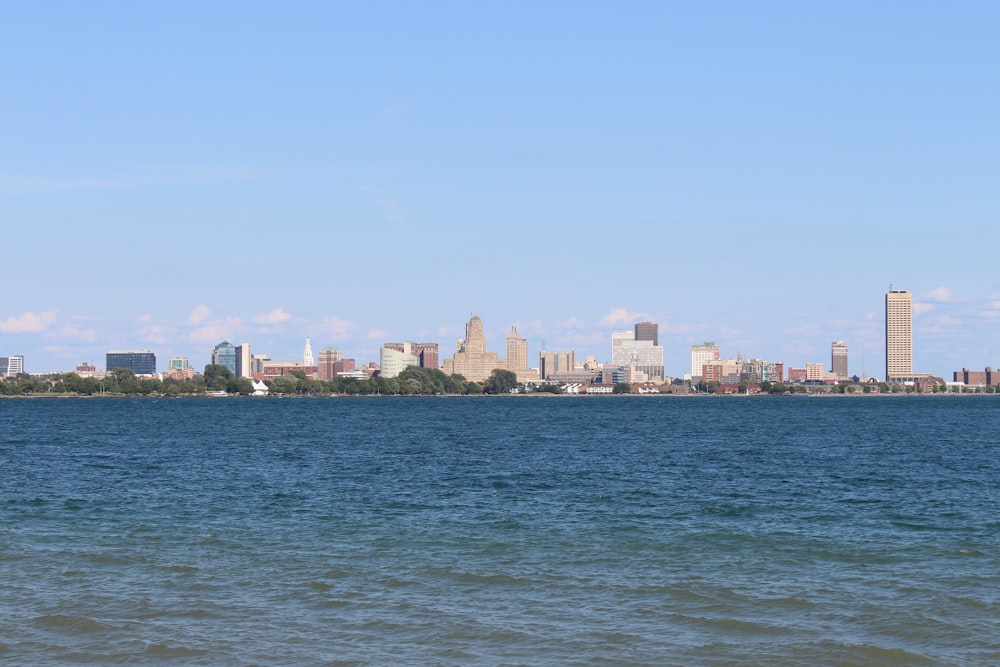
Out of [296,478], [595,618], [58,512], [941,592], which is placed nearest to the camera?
→ [595,618]

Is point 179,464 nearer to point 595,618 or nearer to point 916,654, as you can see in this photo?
point 595,618

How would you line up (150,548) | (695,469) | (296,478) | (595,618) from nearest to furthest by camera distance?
(595,618) < (150,548) < (296,478) < (695,469)

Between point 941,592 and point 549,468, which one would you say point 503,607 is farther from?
point 549,468

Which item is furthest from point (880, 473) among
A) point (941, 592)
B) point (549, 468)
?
point (941, 592)

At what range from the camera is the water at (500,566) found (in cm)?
1905

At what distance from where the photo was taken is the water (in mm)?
19047

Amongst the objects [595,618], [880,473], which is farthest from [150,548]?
[880,473]

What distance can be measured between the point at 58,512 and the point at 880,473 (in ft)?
121

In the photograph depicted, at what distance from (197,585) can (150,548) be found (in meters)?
5.44

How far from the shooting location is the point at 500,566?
25969 millimetres

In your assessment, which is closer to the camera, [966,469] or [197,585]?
[197,585]

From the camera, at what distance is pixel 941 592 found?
2308cm

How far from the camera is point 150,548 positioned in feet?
94.0

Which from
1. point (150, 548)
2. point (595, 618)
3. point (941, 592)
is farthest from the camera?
point (150, 548)
